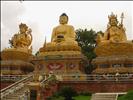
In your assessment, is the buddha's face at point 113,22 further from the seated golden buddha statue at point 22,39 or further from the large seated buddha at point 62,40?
the seated golden buddha statue at point 22,39

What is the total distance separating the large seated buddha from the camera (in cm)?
2673

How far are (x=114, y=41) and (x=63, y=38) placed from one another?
3.77m

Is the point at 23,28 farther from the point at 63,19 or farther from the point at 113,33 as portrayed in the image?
the point at 113,33

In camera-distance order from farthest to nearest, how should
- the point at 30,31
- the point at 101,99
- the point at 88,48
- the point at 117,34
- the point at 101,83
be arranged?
the point at 88,48
the point at 30,31
the point at 117,34
the point at 101,83
the point at 101,99

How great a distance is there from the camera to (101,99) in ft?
62.6

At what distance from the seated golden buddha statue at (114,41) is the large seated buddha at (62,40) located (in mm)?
1699

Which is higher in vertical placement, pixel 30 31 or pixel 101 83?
pixel 30 31

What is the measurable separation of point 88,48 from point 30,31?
8536mm

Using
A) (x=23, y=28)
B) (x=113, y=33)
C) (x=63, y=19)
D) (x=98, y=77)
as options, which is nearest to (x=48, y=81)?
(x=98, y=77)

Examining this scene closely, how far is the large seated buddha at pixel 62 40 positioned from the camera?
26.7m

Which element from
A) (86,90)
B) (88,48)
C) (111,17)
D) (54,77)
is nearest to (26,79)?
(54,77)

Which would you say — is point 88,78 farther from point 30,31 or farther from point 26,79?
point 30,31

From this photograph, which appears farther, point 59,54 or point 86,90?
point 59,54

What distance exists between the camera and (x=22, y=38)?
30.3 meters
